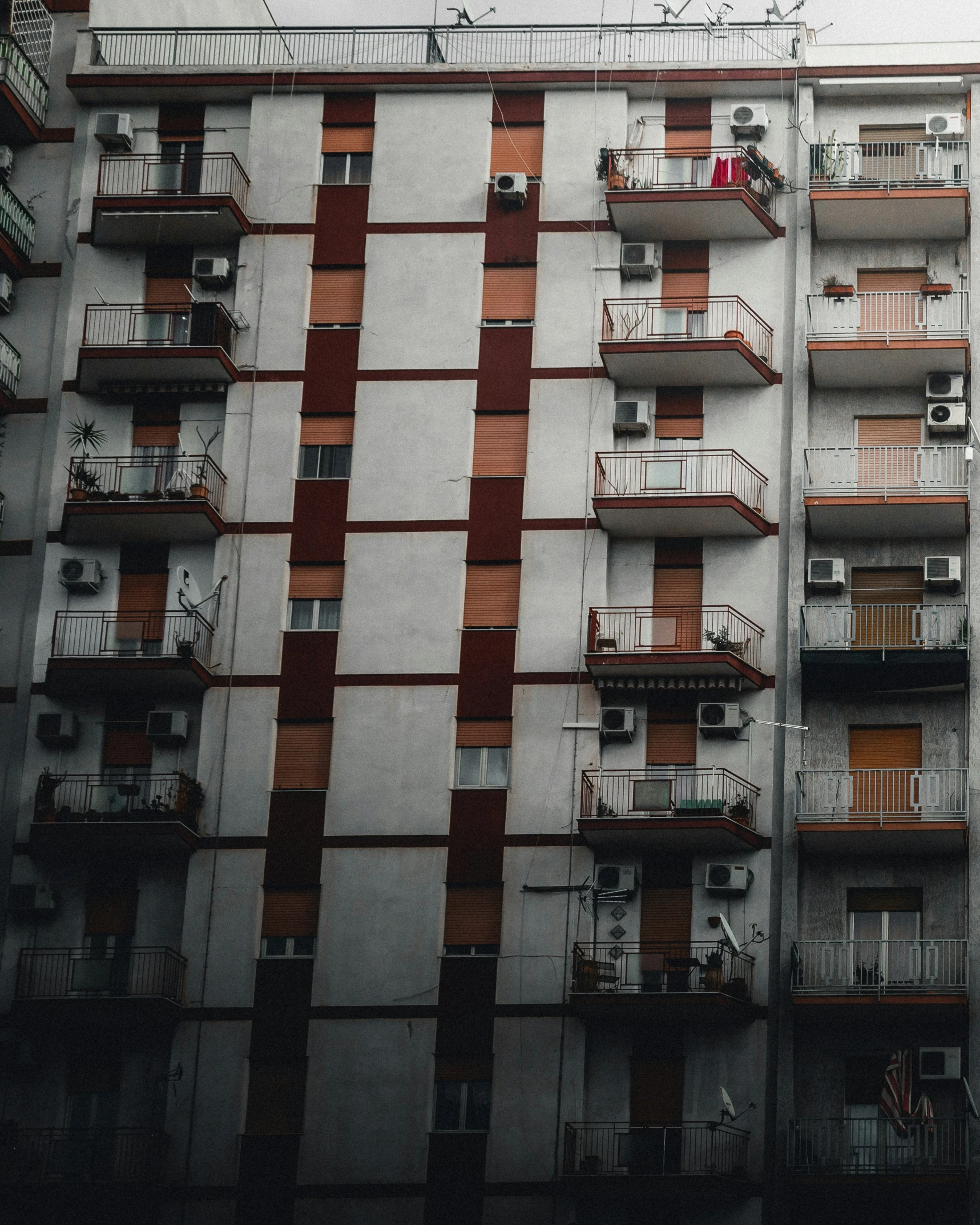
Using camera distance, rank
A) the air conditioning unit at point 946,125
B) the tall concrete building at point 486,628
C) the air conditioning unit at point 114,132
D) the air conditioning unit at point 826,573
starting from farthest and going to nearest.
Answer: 1. the air conditioning unit at point 114,132
2. the air conditioning unit at point 946,125
3. the air conditioning unit at point 826,573
4. the tall concrete building at point 486,628

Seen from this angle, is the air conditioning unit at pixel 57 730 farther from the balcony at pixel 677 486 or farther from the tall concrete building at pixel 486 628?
the balcony at pixel 677 486

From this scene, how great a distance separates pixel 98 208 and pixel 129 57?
3762 mm

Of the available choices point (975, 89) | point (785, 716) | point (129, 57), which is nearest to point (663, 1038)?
point (785, 716)

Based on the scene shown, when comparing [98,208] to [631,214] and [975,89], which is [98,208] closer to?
[631,214]

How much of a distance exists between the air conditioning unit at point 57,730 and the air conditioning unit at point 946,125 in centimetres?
1819

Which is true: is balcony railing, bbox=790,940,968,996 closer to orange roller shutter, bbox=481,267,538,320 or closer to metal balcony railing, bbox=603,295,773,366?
metal balcony railing, bbox=603,295,773,366

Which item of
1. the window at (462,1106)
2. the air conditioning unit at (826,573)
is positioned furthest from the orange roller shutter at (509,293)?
the window at (462,1106)

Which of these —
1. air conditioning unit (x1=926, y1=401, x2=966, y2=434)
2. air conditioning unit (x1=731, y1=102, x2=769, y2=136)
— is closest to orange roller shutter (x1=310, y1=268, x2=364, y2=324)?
A: air conditioning unit (x1=731, y1=102, x2=769, y2=136)

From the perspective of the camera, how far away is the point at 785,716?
37781 mm

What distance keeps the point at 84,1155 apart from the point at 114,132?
1834cm

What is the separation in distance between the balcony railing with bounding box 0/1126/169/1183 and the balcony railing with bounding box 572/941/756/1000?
23.6 ft

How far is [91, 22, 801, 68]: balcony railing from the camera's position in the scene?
4203cm

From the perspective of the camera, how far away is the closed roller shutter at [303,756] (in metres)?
38.3

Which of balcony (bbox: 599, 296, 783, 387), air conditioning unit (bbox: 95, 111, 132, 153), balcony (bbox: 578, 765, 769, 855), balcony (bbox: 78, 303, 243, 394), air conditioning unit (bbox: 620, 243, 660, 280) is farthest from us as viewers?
air conditioning unit (bbox: 95, 111, 132, 153)
